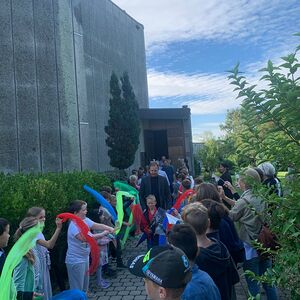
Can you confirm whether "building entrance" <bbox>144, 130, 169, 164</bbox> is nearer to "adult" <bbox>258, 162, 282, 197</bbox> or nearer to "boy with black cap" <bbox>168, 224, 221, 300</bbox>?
"adult" <bbox>258, 162, 282, 197</bbox>

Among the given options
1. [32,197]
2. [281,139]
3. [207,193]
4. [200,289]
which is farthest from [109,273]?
[281,139]

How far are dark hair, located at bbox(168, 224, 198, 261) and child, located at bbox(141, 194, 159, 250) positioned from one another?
4.02 meters

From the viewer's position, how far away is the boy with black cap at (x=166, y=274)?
200 centimetres

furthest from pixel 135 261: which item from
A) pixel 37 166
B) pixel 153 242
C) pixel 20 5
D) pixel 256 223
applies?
pixel 20 5

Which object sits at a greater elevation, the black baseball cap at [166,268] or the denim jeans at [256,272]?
the black baseball cap at [166,268]

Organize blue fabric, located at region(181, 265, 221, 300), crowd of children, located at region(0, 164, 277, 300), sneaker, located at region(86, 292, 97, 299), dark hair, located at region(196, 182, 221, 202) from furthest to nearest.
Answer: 1. sneaker, located at region(86, 292, 97, 299)
2. dark hair, located at region(196, 182, 221, 202)
3. blue fabric, located at region(181, 265, 221, 300)
4. crowd of children, located at region(0, 164, 277, 300)

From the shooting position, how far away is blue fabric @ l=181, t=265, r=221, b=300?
258cm

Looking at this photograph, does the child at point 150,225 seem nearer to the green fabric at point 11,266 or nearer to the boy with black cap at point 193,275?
the green fabric at point 11,266

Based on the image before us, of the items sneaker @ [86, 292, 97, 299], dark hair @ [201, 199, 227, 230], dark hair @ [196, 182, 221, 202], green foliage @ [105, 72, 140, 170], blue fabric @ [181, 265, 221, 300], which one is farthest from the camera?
green foliage @ [105, 72, 140, 170]

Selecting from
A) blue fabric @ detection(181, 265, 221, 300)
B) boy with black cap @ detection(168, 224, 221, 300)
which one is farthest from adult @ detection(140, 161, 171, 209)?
blue fabric @ detection(181, 265, 221, 300)

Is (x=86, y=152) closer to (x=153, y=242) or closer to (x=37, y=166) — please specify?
(x=37, y=166)

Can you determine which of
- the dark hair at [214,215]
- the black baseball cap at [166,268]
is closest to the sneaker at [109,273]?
the dark hair at [214,215]

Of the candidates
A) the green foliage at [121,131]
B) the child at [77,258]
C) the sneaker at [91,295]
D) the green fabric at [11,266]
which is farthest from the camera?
the green foliage at [121,131]

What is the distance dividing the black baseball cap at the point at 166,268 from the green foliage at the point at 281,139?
0.50 m
